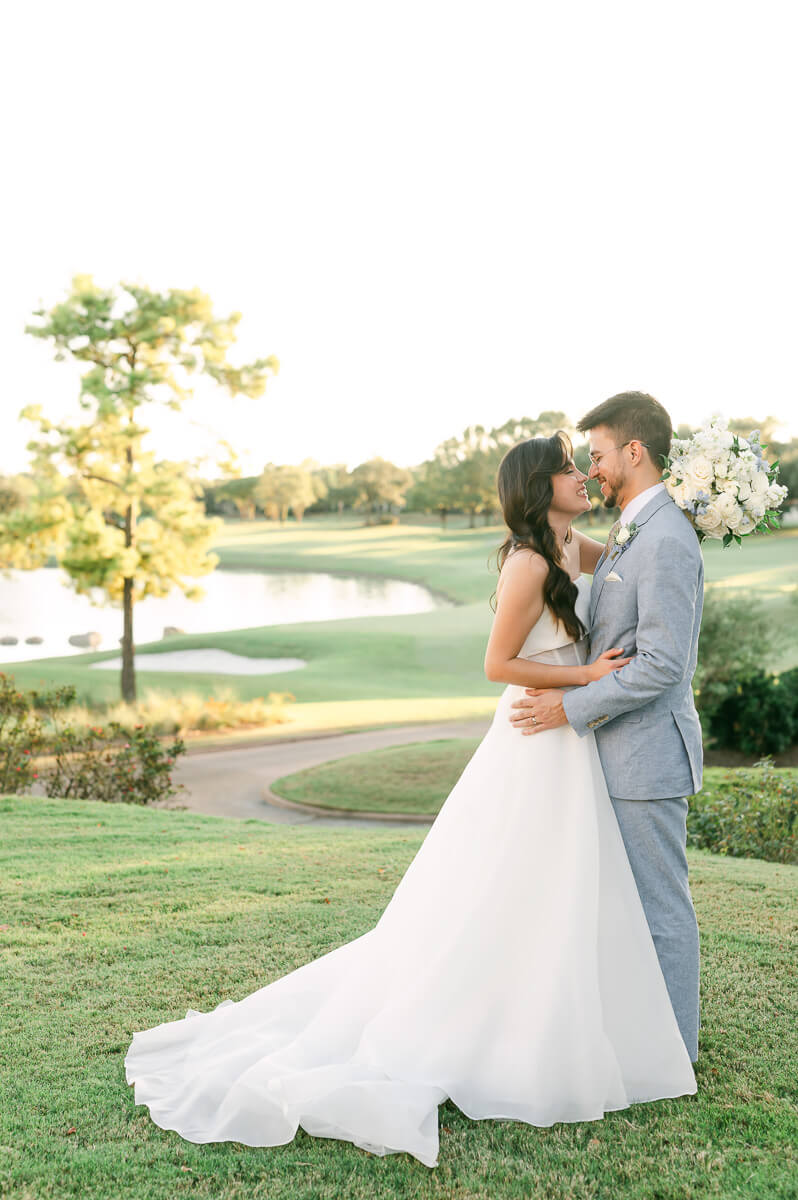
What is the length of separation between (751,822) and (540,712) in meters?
6.30

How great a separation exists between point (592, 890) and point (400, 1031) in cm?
86

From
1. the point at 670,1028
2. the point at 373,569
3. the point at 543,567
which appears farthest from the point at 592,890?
the point at 373,569

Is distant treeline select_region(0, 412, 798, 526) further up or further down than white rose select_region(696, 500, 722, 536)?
further up

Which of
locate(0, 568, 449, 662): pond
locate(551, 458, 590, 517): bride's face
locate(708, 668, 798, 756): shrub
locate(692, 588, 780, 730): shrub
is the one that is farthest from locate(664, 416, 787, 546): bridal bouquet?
locate(0, 568, 449, 662): pond

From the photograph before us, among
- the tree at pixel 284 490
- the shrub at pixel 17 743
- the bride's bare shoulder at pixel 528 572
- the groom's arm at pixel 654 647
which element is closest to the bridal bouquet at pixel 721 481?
the groom's arm at pixel 654 647

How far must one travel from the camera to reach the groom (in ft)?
11.7

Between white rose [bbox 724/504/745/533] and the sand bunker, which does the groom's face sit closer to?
white rose [bbox 724/504/745/533]

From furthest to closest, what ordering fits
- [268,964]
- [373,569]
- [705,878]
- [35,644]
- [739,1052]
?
[373,569] → [35,644] → [705,878] → [268,964] → [739,1052]

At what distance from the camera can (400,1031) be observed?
3541 millimetres

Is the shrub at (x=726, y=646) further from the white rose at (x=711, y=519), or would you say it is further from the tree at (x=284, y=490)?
the tree at (x=284, y=490)

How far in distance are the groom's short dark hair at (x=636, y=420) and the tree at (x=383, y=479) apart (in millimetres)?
108367

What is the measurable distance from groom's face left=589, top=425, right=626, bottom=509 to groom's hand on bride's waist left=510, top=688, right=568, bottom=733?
0.79 meters

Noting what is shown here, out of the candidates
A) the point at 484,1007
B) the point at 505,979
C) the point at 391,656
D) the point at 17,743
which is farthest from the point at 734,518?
the point at 391,656

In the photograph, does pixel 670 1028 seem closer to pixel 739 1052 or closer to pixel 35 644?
pixel 739 1052
